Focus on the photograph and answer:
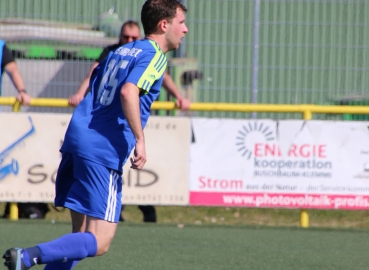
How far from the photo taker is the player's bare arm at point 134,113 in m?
4.01

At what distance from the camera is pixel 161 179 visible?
26.2ft

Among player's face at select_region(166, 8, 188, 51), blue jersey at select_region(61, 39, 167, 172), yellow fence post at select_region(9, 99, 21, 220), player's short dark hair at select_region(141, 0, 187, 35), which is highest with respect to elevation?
player's short dark hair at select_region(141, 0, 187, 35)

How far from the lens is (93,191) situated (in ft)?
13.7

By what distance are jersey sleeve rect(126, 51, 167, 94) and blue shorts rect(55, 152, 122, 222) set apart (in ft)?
1.62

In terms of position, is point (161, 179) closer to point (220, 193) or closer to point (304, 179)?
point (220, 193)

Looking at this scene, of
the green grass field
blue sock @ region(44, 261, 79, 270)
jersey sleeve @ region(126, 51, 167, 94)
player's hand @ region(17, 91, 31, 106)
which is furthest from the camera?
player's hand @ region(17, 91, 31, 106)

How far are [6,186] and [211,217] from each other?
2440 mm

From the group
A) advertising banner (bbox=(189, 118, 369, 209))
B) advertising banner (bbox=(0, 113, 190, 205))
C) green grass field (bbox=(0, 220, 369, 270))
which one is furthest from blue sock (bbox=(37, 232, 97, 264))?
advertising banner (bbox=(189, 118, 369, 209))

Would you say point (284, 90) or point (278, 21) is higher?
point (278, 21)

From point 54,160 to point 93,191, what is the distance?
12.5ft

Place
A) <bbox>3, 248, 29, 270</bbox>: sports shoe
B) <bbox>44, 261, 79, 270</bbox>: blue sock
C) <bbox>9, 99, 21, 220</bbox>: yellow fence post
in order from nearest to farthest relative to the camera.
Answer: <bbox>3, 248, 29, 270</bbox>: sports shoe, <bbox>44, 261, 79, 270</bbox>: blue sock, <bbox>9, 99, 21, 220</bbox>: yellow fence post

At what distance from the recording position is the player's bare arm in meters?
4.01

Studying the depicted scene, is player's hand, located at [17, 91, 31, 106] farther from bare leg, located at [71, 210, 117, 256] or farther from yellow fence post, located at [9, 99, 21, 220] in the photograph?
bare leg, located at [71, 210, 117, 256]

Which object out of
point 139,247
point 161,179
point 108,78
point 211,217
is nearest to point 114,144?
point 108,78
